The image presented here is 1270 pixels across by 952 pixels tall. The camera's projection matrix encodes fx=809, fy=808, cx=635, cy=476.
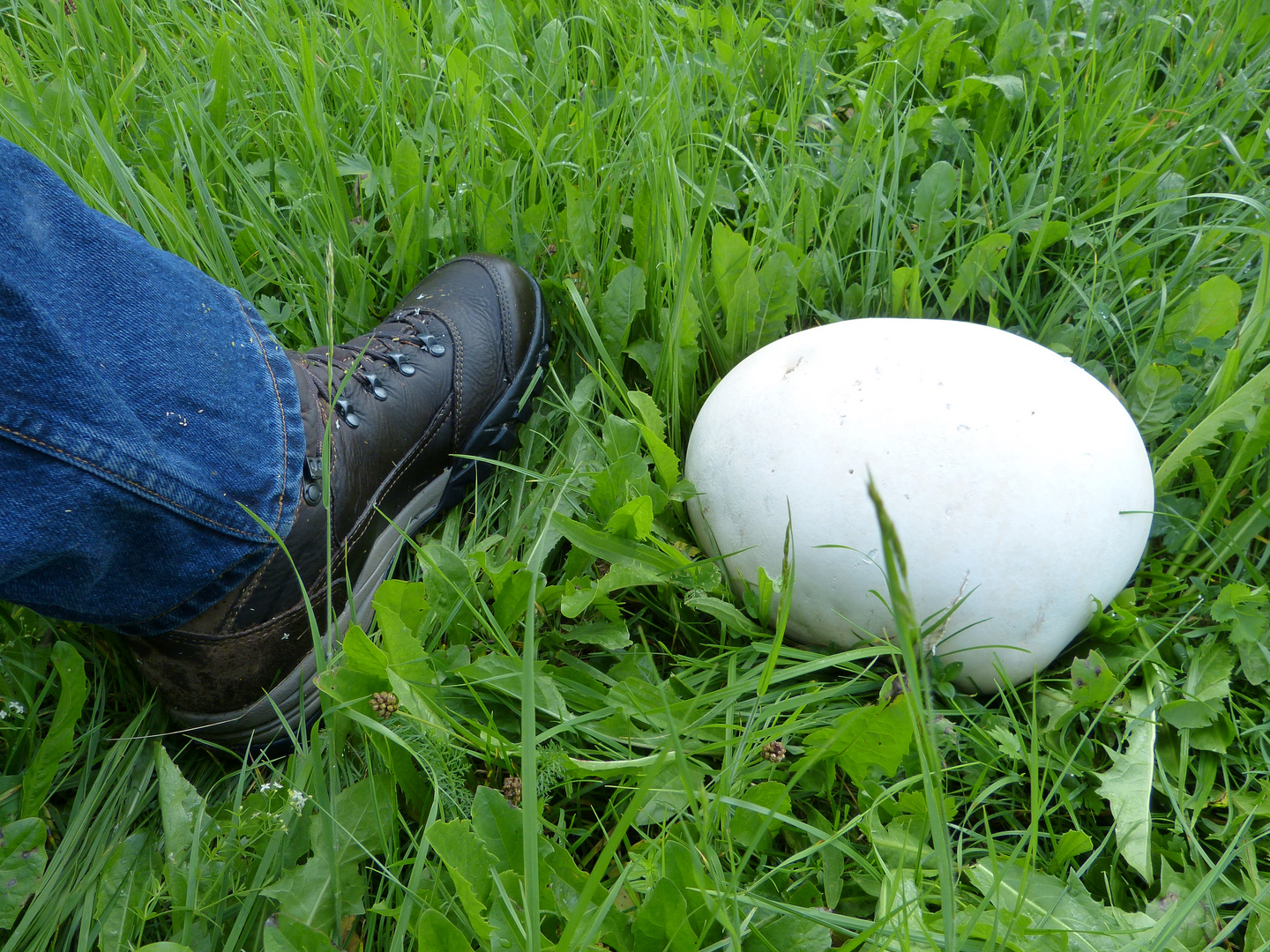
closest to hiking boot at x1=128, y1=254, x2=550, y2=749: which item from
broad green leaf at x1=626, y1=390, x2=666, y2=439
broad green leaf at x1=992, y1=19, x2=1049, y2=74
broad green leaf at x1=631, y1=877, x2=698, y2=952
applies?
broad green leaf at x1=626, y1=390, x2=666, y2=439

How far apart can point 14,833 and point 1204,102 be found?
286cm

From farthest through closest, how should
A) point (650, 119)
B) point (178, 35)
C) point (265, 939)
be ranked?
point (178, 35)
point (650, 119)
point (265, 939)

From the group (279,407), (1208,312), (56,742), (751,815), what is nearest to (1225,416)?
(1208,312)

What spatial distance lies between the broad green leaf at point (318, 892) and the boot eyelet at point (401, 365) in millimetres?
899

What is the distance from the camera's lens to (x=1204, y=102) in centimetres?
203

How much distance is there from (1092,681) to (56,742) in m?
1.61

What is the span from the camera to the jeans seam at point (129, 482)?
955mm

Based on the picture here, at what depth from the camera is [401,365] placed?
1643 millimetres

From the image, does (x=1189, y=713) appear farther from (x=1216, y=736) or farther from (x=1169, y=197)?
(x=1169, y=197)

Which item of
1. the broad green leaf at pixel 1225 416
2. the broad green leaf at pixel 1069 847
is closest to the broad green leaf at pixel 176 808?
the broad green leaf at pixel 1069 847

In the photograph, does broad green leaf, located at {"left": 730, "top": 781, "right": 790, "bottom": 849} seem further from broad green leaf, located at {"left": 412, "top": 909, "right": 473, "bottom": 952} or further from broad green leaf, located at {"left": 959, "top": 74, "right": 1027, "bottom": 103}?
broad green leaf, located at {"left": 959, "top": 74, "right": 1027, "bottom": 103}

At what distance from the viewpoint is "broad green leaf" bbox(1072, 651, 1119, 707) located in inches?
49.5

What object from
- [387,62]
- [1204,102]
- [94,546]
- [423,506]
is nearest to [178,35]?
[387,62]

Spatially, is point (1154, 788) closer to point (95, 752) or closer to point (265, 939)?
point (265, 939)
